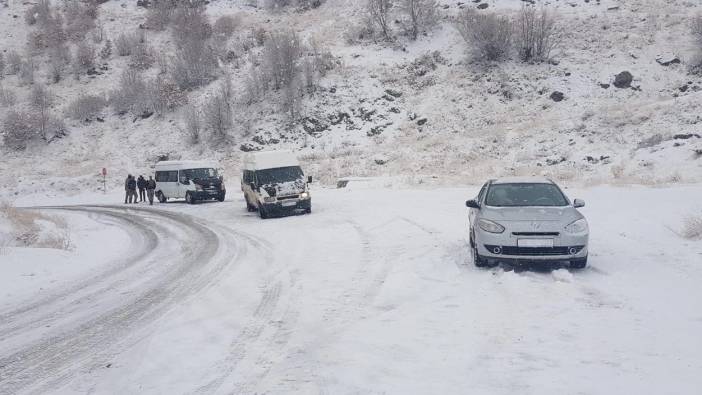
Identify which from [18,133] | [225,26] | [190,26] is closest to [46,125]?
[18,133]

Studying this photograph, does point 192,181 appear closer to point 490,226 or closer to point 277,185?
point 277,185

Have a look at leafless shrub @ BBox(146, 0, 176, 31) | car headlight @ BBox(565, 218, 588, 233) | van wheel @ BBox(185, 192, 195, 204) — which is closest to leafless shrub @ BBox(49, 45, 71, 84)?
leafless shrub @ BBox(146, 0, 176, 31)

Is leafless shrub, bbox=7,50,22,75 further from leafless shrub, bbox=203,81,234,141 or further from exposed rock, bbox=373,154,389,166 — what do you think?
exposed rock, bbox=373,154,389,166

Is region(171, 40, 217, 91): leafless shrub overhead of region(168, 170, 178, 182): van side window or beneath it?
overhead

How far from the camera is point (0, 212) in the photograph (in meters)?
16.0

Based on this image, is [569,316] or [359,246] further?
[359,246]

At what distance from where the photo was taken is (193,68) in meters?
49.2

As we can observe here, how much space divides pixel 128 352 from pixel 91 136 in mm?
45400

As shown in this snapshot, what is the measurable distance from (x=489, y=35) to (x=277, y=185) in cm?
2994

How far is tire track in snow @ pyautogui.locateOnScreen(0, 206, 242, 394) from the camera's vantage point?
17.8ft

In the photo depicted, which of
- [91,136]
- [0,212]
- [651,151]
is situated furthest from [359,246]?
[91,136]

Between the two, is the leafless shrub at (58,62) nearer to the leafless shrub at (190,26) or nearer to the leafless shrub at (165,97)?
the leafless shrub at (190,26)

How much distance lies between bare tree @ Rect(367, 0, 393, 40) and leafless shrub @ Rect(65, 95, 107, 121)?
2715 centimetres

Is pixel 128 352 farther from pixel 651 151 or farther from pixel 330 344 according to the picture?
pixel 651 151
